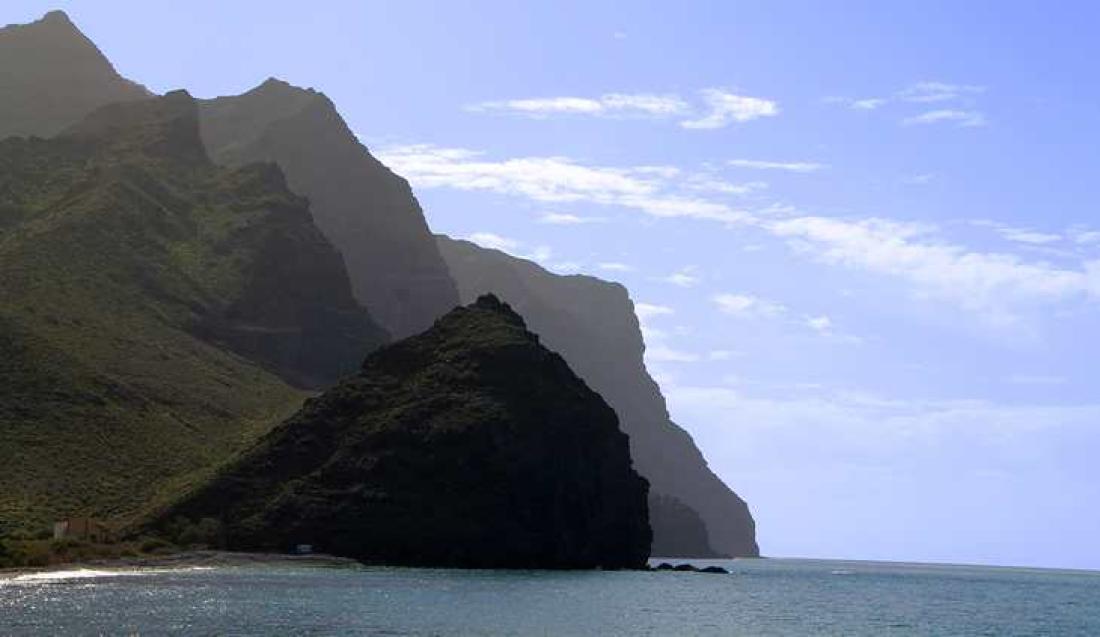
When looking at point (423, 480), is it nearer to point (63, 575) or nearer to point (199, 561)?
point (199, 561)

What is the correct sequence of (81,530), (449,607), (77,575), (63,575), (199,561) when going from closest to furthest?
(449,607)
(63,575)
(77,575)
(199,561)
(81,530)

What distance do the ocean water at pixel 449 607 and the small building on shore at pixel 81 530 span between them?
1933cm

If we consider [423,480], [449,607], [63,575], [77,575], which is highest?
[423,480]

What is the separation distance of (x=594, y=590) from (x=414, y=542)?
39.5 metres

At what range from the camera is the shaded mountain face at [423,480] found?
577ft

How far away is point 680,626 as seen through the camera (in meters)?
109

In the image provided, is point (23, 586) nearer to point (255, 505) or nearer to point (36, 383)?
point (255, 505)

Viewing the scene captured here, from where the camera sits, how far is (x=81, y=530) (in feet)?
541

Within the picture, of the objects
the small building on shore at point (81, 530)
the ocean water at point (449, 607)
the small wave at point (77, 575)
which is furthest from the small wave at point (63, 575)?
the small building on shore at point (81, 530)

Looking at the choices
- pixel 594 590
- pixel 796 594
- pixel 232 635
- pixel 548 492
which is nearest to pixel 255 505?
pixel 548 492

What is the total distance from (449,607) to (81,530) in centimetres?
7095

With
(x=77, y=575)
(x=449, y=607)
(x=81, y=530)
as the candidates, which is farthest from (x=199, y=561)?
(x=449, y=607)

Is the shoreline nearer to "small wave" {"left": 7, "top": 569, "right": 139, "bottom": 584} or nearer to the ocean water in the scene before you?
"small wave" {"left": 7, "top": 569, "right": 139, "bottom": 584}

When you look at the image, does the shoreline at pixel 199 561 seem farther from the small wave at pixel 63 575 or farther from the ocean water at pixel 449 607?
the ocean water at pixel 449 607
